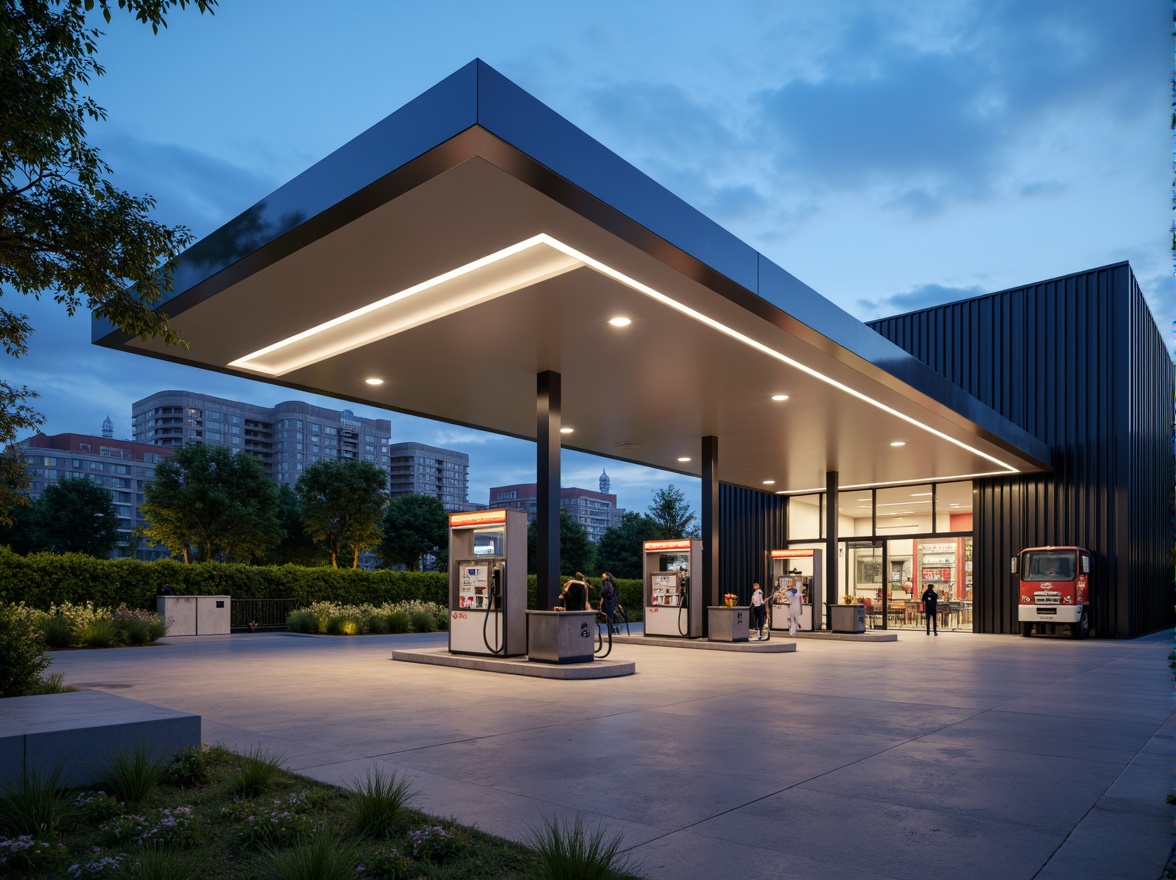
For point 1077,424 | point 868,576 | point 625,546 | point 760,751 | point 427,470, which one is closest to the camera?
point 760,751

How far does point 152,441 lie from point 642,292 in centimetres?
16806

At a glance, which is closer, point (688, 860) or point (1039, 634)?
point (688, 860)

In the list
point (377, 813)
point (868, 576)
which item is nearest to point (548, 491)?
point (377, 813)

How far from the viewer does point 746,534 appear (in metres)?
33.3

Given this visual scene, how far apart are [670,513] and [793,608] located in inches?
1427

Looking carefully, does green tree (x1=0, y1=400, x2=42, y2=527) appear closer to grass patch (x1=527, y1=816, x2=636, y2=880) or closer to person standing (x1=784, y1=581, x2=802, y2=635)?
grass patch (x1=527, y1=816, x2=636, y2=880)

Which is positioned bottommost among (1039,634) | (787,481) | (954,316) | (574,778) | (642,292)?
(1039,634)

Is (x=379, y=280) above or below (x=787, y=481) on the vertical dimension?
above

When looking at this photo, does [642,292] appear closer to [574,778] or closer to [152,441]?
[574,778]

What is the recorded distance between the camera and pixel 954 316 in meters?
28.2

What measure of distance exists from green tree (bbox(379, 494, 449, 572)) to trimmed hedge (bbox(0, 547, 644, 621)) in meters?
28.2

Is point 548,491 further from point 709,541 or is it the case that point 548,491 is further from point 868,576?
point 868,576

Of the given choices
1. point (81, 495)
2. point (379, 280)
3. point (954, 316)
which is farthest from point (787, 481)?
point (81, 495)

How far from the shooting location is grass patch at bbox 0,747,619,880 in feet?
13.9
